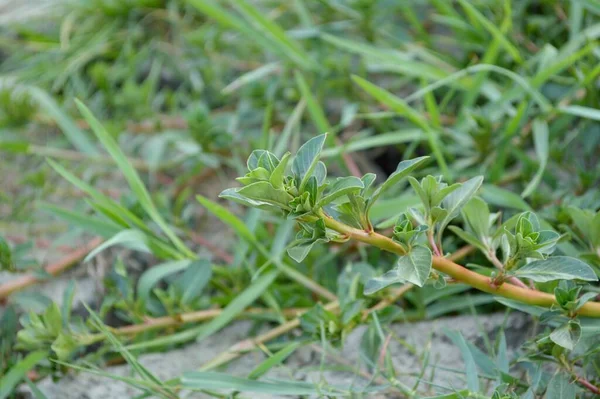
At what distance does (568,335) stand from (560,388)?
67mm

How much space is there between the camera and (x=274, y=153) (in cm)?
130

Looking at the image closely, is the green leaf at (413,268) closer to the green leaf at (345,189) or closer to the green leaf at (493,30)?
the green leaf at (345,189)

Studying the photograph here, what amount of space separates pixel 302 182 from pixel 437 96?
83 cm

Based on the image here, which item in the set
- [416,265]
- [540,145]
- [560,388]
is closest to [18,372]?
[416,265]

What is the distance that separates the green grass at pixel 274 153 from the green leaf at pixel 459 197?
0.19 feet

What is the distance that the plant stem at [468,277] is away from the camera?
2.49 feet

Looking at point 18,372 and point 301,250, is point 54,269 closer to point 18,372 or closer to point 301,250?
point 18,372

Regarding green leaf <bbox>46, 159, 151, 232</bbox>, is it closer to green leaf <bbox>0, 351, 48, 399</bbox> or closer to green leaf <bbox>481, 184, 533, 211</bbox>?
green leaf <bbox>0, 351, 48, 399</bbox>

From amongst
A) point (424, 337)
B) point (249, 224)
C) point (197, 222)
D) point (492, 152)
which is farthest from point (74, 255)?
point (492, 152)

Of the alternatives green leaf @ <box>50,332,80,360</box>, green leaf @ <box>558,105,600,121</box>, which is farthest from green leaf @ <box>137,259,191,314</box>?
green leaf @ <box>558,105,600,121</box>

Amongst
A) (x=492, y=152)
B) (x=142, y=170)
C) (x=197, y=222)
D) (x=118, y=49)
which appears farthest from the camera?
(x=118, y=49)

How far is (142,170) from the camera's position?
1517mm

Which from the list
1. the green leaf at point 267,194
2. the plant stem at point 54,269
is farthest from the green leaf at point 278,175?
the plant stem at point 54,269

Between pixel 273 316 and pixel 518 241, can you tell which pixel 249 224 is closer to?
pixel 273 316
